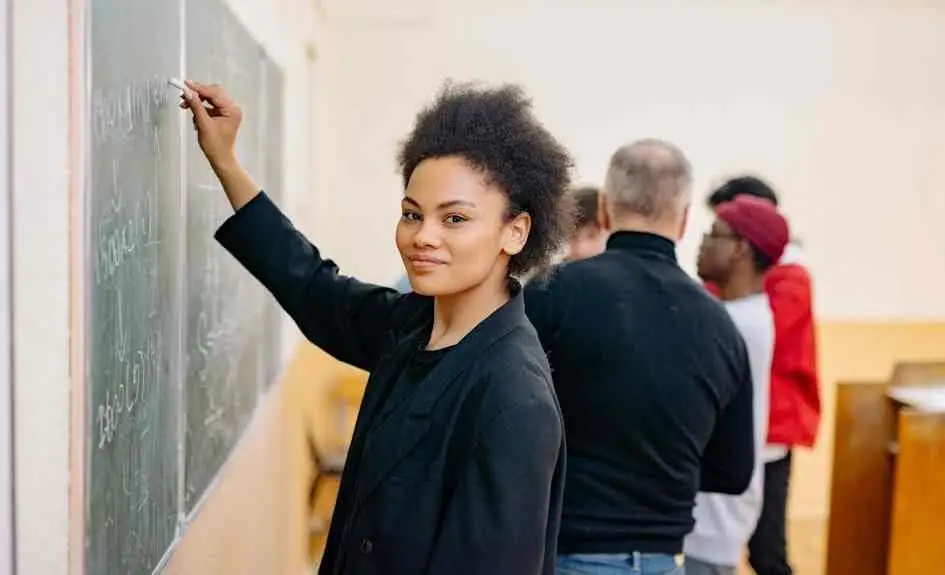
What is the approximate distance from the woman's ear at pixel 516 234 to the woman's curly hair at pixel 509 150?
0.01 meters

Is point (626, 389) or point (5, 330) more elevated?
point (5, 330)

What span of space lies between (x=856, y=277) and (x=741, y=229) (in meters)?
2.66

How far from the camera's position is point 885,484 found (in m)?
3.11

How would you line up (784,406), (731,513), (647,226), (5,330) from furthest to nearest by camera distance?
1. (784,406)
2. (731,513)
3. (647,226)
4. (5,330)

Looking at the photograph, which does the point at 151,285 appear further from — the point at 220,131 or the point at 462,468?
the point at 462,468

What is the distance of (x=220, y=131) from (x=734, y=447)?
3.80 ft

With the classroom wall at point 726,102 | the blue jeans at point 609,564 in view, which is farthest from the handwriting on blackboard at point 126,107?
the classroom wall at point 726,102

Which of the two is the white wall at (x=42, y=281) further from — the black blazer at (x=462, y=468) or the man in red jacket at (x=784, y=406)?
the man in red jacket at (x=784, y=406)

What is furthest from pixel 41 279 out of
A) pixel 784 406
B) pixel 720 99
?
pixel 720 99

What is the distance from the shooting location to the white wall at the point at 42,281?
93 cm

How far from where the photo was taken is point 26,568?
965 mm

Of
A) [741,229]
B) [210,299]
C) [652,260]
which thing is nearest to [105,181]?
[210,299]

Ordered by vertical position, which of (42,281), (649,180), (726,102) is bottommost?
(42,281)

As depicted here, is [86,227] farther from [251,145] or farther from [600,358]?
[251,145]
